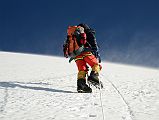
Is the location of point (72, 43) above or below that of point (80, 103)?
above

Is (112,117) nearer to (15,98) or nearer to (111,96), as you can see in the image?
(111,96)

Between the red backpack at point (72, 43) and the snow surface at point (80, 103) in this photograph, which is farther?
the red backpack at point (72, 43)

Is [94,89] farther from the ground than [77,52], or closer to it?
closer to it

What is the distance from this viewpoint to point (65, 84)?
11.6 m

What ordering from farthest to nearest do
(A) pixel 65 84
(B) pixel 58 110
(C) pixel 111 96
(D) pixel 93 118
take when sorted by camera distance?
(A) pixel 65 84 < (C) pixel 111 96 < (B) pixel 58 110 < (D) pixel 93 118

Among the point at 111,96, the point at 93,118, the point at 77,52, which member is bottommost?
the point at 93,118

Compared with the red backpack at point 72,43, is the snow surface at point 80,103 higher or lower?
lower

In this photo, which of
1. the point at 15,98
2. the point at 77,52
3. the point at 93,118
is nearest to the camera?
the point at 93,118

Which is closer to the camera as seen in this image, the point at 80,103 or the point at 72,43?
the point at 80,103

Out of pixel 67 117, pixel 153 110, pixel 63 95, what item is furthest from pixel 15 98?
pixel 153 110

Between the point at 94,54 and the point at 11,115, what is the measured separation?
4.72m

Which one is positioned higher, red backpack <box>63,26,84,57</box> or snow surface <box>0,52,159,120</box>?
red backpack <box>63,26,84,57</box>

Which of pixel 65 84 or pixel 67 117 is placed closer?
pixel 67 117

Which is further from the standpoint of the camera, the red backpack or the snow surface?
the red backpack
